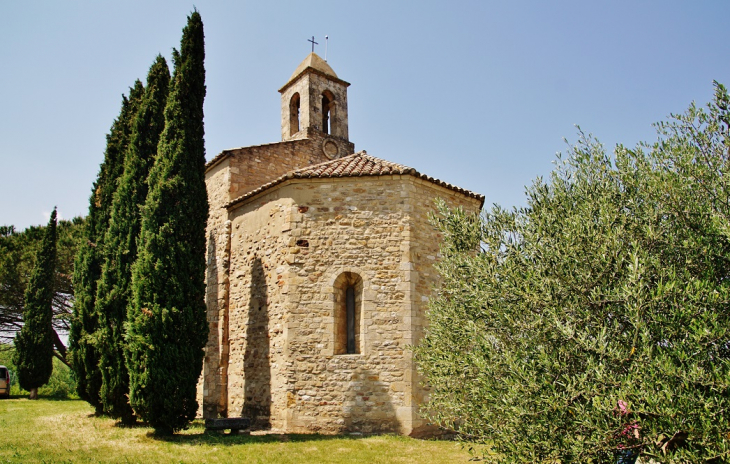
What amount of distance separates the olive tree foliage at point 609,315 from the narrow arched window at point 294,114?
42.7ft

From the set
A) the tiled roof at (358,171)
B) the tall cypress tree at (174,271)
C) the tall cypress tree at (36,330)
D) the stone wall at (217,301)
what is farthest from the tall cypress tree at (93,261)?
the tall cypress tree at (36,330)

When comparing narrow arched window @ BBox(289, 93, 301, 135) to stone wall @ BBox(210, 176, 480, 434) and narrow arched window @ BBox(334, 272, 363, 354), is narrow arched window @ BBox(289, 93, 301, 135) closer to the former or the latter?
stone wall @ BBox(210, 176, 480, 434)

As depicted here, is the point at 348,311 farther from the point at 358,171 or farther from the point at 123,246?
the point at 123,246

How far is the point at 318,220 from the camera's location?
12422 mm

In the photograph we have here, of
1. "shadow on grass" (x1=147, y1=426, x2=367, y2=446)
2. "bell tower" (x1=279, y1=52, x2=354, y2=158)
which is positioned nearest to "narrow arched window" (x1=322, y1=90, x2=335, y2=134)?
"bell tower" (x1=279, y1=52, x2=354, y2=158)

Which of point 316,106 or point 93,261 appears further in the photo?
point 316,106

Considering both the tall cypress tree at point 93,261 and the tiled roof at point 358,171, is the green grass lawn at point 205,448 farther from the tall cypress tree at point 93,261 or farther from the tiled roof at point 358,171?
the tiled roof at point 358,171

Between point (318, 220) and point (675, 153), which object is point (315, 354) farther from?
point (675, 153)

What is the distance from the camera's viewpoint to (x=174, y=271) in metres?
11.6

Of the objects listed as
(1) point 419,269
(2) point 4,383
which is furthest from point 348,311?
(2) point 4,383

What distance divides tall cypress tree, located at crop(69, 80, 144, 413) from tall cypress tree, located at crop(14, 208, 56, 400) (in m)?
7.89

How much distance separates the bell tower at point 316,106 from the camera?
1792 cm

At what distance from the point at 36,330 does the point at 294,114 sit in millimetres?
14349

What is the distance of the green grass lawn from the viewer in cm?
925
